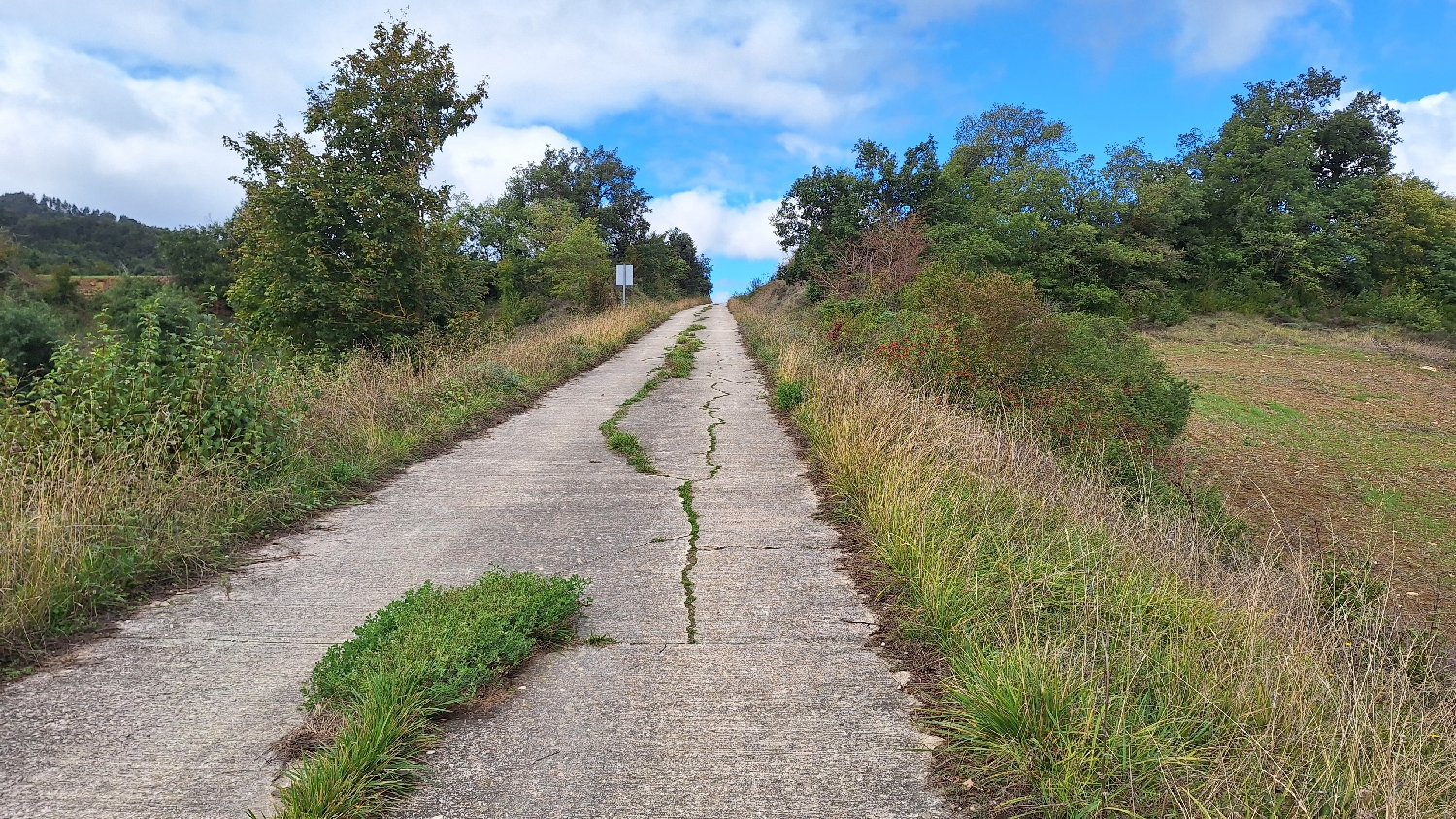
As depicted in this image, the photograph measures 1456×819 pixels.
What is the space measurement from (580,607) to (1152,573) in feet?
9.58

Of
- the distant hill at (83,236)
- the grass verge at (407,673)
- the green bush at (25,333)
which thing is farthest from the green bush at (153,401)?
the distant hill at (83,236)

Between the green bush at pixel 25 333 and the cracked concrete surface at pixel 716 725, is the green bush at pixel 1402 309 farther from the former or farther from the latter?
the green bush at pixel 25 333

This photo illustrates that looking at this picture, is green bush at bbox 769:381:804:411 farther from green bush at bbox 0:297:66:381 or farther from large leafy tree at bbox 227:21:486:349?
green bush at bbox 0:297:66:381

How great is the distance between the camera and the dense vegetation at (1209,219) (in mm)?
26000

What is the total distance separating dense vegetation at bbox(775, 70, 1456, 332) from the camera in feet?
85.3

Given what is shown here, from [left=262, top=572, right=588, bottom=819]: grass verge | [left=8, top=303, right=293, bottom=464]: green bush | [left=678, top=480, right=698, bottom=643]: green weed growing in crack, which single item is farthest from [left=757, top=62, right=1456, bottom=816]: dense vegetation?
[left=8, top=303, right=293, bottom=464]: green bush

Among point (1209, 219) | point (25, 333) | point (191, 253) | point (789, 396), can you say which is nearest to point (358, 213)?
point (789, 396)

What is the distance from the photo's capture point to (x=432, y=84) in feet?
42.0

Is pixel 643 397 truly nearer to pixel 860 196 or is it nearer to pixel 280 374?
Result: pixel 280 374

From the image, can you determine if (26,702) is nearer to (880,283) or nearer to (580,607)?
(580,607)

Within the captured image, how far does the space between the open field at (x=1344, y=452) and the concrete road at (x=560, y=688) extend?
3174mm

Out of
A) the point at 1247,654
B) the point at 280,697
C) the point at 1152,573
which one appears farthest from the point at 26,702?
the point at 1152,573

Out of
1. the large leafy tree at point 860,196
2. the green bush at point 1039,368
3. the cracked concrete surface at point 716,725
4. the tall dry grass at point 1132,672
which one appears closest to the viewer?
the tall dry grass at point 1132,672

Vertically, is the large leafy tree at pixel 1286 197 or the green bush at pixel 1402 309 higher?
the large leafy tree at pixel 1286 197
